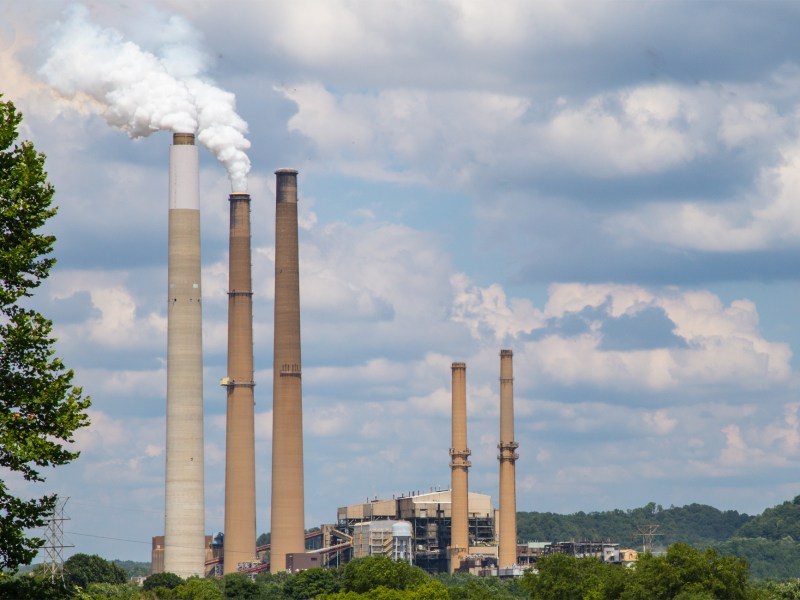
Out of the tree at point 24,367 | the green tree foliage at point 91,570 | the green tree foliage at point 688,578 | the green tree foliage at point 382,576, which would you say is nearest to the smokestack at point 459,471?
the green tree foliage at point 91,570

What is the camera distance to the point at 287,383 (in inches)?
5344

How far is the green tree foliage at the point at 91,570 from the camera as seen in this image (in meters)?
137

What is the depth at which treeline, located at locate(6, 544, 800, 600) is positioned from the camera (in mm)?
74500

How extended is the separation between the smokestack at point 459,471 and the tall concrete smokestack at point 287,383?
26.0 metres

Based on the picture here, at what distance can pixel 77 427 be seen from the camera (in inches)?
1199

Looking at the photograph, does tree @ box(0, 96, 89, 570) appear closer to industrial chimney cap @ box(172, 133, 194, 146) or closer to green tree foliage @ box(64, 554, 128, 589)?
industrial chimney cap @ box(172, 133, 194, 146)

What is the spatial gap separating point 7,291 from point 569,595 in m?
64.5

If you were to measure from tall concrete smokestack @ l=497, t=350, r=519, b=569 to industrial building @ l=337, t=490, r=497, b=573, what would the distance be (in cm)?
788

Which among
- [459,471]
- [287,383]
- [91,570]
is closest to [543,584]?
[287,383]

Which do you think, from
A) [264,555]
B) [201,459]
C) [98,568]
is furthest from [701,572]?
[264,555]

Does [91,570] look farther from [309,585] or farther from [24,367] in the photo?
[24,367]

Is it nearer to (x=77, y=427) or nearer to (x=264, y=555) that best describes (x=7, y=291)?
(x=77, y=427)

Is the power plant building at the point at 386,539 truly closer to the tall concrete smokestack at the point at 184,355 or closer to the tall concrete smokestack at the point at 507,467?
the tall concrete smokestack at the point at 507,467

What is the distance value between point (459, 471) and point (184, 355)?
59919 millimetres
